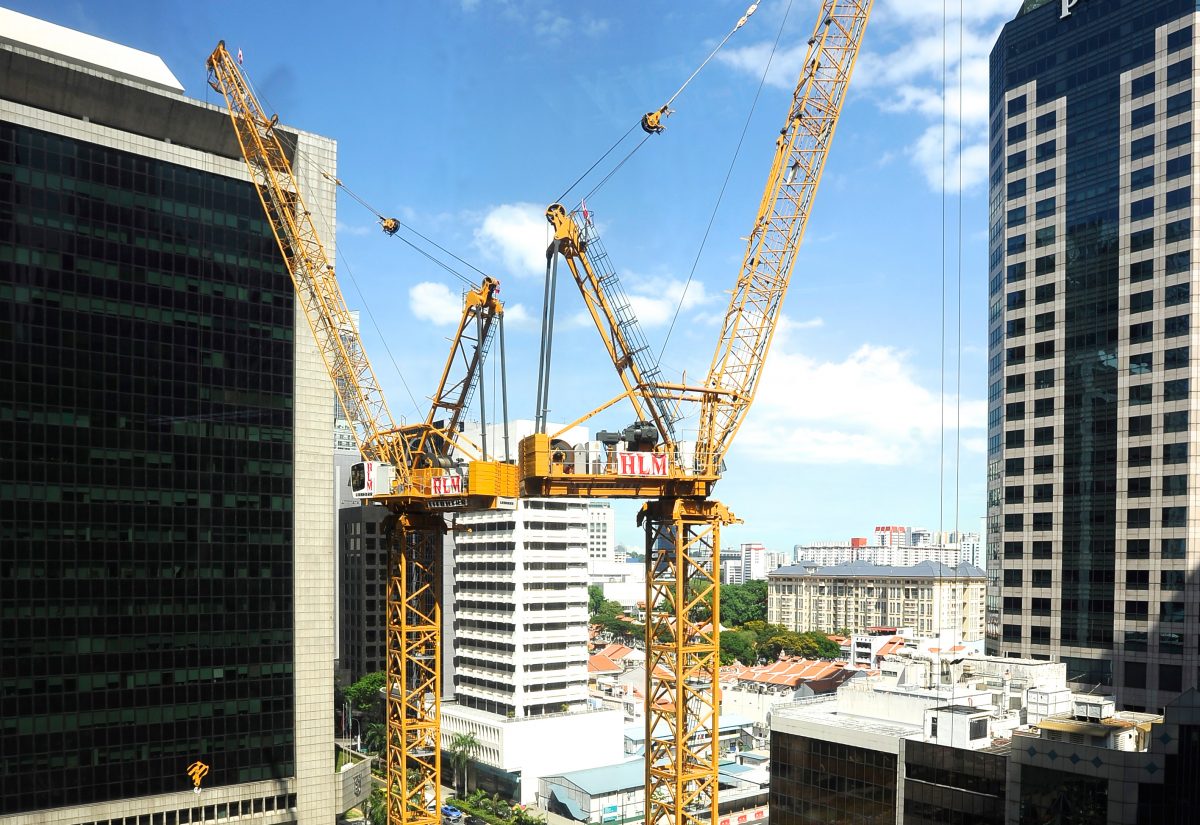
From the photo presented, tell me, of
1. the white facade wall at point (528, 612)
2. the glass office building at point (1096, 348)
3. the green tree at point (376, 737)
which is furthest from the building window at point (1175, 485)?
the green tree at point (376, 737)

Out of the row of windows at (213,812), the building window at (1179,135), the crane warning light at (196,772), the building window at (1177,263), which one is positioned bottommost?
the row of windows at (213,812)

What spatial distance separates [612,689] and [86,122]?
349 ft

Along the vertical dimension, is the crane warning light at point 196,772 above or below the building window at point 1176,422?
below

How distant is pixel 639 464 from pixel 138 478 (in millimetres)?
38162

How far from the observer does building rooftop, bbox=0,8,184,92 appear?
6800cm

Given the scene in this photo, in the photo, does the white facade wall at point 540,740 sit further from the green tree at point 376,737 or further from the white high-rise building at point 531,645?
the green tree at point 376,737

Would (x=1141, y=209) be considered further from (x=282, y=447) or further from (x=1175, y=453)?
(x=282, y=447)

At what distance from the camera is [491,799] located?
9719cm

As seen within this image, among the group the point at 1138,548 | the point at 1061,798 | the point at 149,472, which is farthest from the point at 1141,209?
the point at 149,472

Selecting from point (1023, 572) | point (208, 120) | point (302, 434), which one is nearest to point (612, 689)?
point (1023, 572)

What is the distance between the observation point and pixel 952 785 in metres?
50.1

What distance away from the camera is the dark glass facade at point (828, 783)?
53188 millimetres

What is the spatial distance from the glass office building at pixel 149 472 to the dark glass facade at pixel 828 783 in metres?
36.8

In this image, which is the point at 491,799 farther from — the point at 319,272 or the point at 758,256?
the point at 758,256
